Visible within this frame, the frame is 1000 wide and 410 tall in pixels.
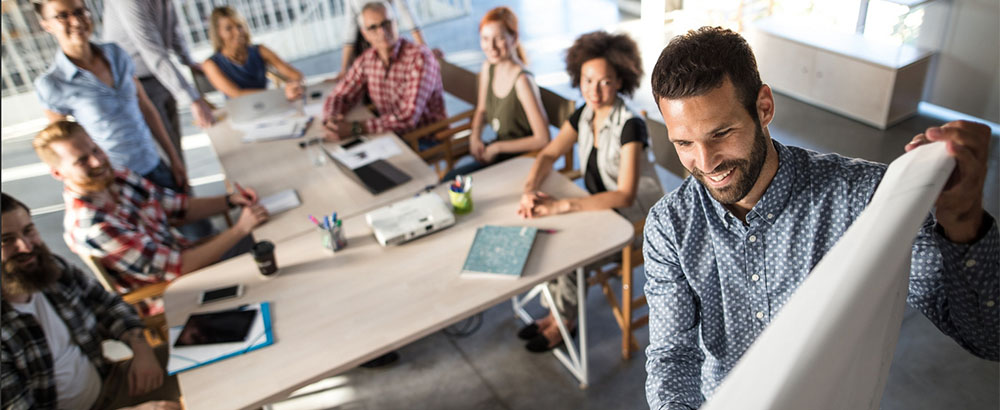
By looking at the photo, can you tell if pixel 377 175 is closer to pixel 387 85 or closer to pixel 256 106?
pixel 387 85

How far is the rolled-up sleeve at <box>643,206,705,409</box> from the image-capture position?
110cm

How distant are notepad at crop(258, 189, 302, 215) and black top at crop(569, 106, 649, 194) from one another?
1.17 m

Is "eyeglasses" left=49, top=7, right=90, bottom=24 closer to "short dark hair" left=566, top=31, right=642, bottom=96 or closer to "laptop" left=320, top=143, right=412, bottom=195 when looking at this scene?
"laptop" left=320, top=143, right=412, bottom=195

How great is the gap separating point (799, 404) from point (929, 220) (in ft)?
1.78

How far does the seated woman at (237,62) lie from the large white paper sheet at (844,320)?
3.52m

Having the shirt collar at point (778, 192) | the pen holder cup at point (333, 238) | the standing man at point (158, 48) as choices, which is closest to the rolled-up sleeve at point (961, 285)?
the shirt collar at point (778, 192)

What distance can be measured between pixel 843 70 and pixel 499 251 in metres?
1.23

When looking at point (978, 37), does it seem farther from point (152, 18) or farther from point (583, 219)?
point (152, 18)

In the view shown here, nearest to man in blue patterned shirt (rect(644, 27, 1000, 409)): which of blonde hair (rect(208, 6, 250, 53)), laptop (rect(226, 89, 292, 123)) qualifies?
laptop (rect(226, 89, 292, 123))

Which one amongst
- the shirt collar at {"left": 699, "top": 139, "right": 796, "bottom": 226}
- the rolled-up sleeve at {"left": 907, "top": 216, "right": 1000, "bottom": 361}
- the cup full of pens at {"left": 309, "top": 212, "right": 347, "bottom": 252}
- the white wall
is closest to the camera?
the rolled-up sleeve at {"left": 907, "top": 216, "right": 1000, "bottom": 361}

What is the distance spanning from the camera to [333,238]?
232 cm

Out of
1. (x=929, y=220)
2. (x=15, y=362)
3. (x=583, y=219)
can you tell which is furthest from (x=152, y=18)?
(x=929, y=220)

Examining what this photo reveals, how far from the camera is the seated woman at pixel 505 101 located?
304cm

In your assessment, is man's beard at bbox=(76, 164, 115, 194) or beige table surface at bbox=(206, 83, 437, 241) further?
beige table surface at bbox=(206, 83, 437, 241)
